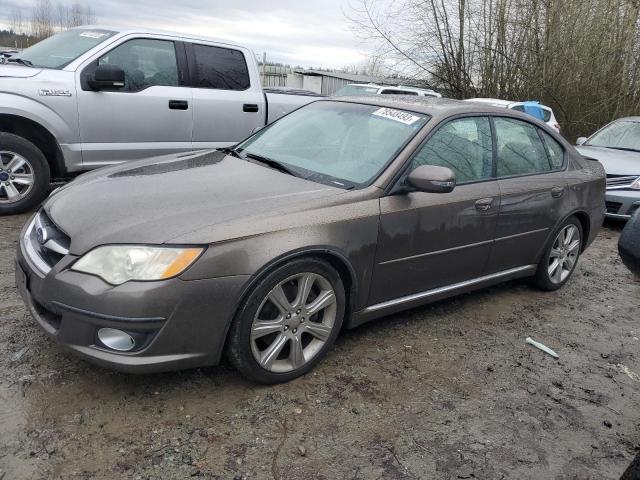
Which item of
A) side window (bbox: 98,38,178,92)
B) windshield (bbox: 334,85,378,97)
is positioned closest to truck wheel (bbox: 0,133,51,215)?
side window (bbox: 98,38,178,92)

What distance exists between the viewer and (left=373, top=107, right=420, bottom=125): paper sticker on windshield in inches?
142

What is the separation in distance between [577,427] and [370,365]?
1.15 metres

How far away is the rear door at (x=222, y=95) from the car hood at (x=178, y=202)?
2901 millimetres

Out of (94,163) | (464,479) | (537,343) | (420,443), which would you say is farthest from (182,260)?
(94,163)

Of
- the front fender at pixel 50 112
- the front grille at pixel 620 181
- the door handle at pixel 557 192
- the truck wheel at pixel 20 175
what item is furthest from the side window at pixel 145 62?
the front grille at pixel 620 181

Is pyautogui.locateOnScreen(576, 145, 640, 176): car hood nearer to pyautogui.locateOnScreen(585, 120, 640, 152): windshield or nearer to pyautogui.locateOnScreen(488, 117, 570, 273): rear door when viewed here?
pyautogui.locateOnScreen(585, 120, 640, 152): windshield

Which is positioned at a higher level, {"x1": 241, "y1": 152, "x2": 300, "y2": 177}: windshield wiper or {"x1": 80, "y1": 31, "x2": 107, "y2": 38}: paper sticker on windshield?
{"x1": 80, "y1": 31, "x2": 107, "y2": 38}: paper sticker on windshield

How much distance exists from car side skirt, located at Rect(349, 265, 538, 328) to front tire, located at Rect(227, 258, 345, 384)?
0.24 metres

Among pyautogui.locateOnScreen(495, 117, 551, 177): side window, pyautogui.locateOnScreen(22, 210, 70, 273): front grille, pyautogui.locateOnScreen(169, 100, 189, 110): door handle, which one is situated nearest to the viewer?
pyautogui.locateOnScreen(22, 210, 70, 273): front grille

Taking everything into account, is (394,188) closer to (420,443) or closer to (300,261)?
(300,261)

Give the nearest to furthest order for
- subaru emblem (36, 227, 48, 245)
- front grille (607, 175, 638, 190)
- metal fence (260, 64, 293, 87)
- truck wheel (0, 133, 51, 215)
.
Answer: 1. subaru emblem (36, 227, 48, 245)
2. truck wheel (0, 133, 51, 215)
3. front grille (607, 175, 638, 190)
4. metal fence (260, 64, 293, 87)

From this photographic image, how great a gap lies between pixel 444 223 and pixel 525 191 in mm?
948

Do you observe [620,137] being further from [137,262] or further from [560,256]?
[137,262]

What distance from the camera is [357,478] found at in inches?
93.0
